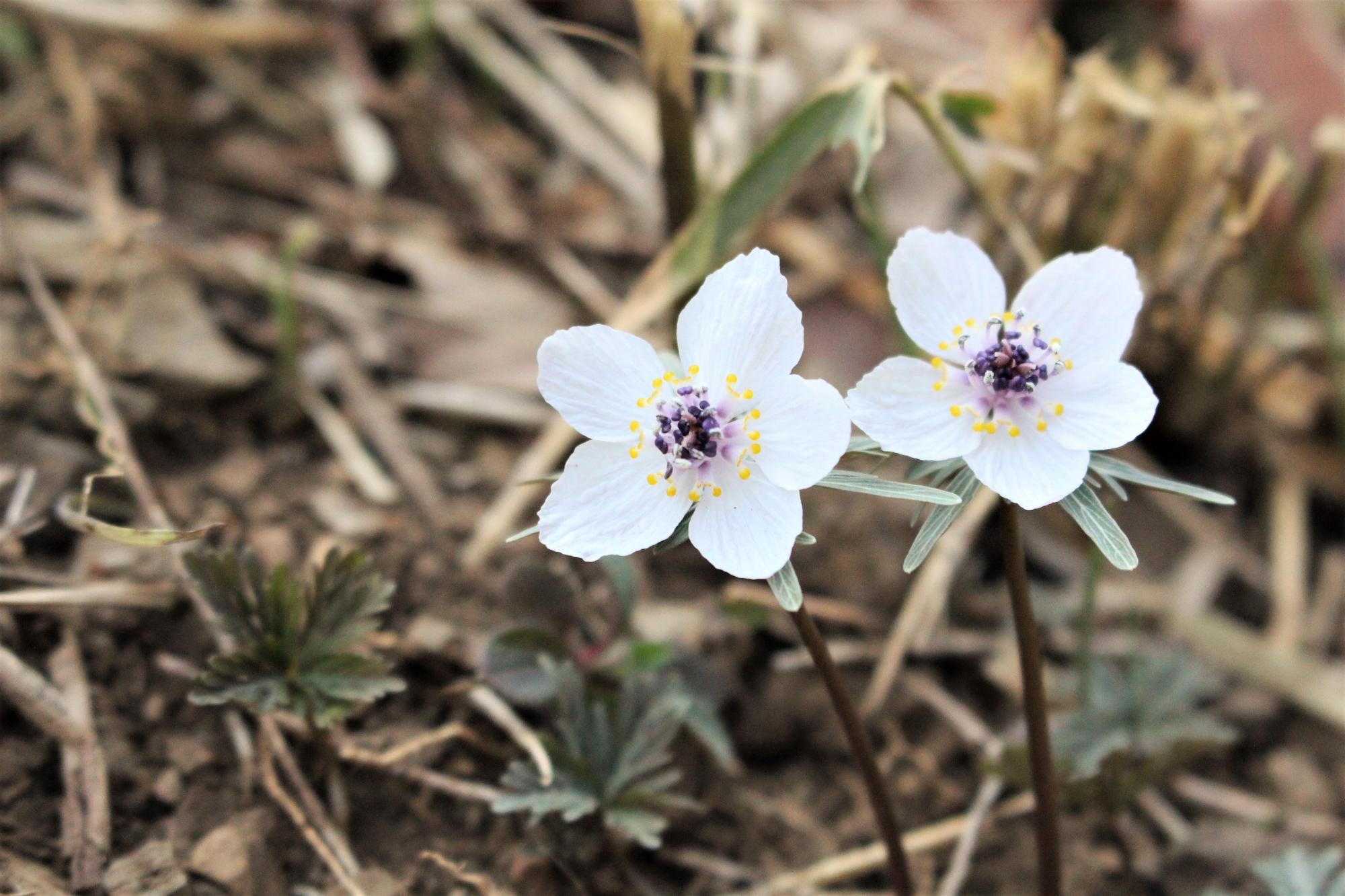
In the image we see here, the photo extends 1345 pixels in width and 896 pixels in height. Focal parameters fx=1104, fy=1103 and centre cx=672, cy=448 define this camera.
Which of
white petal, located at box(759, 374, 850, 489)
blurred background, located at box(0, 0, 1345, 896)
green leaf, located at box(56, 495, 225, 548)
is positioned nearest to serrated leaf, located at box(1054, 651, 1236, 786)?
blurred background, located at box(0, 0, 1345, 896)

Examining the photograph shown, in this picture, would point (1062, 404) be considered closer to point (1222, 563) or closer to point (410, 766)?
point (410, 766)

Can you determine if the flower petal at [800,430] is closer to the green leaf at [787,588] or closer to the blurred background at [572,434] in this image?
the green leaf at [787,588]

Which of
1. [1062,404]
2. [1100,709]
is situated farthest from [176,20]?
[1100,709]

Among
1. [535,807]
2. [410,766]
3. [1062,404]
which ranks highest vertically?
[1062,404]

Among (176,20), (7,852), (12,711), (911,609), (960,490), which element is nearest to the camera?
(960,490)

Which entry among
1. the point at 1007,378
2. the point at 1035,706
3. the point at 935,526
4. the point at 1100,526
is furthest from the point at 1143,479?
the point at 1035,706

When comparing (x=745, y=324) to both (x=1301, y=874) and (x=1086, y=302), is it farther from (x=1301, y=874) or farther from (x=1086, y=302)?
(x=1301, y=874)
